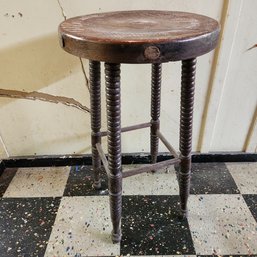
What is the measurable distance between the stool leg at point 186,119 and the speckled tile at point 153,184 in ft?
0.54

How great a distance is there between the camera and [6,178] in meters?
1.16

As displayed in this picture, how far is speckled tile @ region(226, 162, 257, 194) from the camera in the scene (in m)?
1.08

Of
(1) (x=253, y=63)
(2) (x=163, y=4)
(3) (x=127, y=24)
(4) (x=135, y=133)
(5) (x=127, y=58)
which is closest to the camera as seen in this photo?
(5) (x=127, y=58)

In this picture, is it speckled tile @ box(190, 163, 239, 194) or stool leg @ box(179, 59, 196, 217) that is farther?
speckled tile @ box(190, 163, 239, 194)

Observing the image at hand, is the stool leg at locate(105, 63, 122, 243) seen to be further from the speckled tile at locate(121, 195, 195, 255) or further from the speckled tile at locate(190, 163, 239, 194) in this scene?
the speckled tile at locate(190, 163, 239, 194)

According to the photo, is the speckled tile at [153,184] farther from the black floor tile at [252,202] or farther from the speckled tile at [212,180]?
the black floor tile at [252,202]

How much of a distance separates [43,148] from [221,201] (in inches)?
30.6

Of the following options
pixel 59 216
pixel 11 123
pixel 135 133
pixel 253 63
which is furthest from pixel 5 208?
pixel 253 63

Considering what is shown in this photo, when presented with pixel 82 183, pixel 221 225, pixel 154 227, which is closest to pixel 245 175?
pixel 221 225

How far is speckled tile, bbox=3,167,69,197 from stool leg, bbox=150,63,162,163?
1.32 ft

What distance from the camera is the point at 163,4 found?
91 cm

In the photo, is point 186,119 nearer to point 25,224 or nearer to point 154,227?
point 154,227

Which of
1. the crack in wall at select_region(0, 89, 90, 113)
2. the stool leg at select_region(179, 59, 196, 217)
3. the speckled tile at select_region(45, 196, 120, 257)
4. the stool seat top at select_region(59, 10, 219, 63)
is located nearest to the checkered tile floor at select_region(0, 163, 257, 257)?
the speckled tile at select_region(45, 196, 120, 257)

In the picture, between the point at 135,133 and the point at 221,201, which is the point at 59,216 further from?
the point at 221,201
